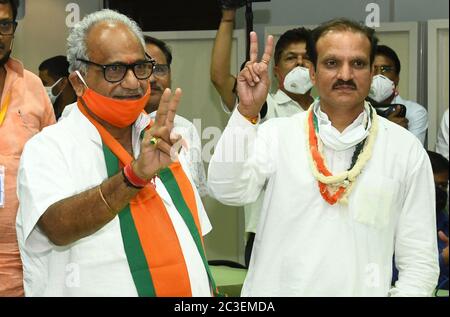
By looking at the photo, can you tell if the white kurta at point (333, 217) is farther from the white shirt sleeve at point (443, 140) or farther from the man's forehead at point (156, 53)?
the man's forehead at point (156, 53)

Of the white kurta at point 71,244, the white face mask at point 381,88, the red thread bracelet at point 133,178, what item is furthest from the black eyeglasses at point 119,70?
the white face mask at point 381,88

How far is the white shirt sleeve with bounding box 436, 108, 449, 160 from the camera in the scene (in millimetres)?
1877

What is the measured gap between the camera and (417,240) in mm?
1535

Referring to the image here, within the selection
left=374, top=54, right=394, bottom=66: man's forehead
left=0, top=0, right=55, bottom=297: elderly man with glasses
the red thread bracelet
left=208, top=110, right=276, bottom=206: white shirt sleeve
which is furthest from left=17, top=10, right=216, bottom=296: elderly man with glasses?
left=374, top=54, right=394, bottom=66: man's forehead

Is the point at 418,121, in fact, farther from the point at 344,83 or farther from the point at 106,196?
the point at 106,196

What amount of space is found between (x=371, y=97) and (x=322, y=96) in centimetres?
75

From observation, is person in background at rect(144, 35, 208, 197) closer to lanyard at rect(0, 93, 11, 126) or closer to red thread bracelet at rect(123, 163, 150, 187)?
lanyard at rect(0, 93, 11, 126)

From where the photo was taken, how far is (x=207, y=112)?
276 cm

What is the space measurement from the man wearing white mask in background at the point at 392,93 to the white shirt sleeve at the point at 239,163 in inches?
30.9

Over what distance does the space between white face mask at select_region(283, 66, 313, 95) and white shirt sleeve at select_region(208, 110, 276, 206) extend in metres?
0.67

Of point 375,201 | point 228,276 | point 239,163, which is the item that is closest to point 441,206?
point 375,201

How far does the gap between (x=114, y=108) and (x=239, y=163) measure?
0.31m
